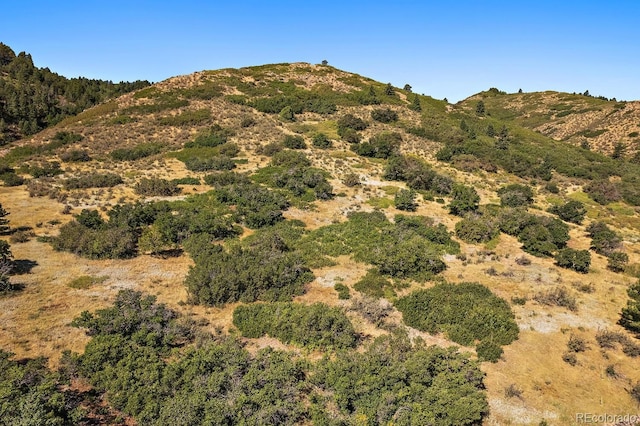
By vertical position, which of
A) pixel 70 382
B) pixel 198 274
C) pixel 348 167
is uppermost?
pixel 348 167

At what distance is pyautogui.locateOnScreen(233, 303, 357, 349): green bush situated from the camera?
1650 cm

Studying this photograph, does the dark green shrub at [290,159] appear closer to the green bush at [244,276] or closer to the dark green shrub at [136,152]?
the dark green shrub at [136,152]

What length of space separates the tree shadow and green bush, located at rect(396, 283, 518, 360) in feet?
68.8

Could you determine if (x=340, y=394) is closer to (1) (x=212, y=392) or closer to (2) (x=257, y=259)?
(1) (x=212, y=392)

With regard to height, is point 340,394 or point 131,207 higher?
point 131,207

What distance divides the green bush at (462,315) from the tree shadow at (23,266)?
20976 mm

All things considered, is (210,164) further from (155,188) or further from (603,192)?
(603,192)

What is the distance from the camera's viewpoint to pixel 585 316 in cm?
2027

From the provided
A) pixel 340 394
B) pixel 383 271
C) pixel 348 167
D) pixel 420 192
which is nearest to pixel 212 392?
pixel 340 394

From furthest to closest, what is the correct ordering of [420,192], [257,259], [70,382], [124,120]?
1. [124,120]
2. [420,192]
3. [257,259]
4. [70,382]

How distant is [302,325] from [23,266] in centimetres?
1697

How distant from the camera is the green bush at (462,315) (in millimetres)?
17797

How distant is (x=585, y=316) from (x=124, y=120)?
59318 millimetres

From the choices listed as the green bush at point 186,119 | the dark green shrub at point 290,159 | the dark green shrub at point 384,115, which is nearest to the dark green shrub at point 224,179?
the dark green shrub at point 290,159
